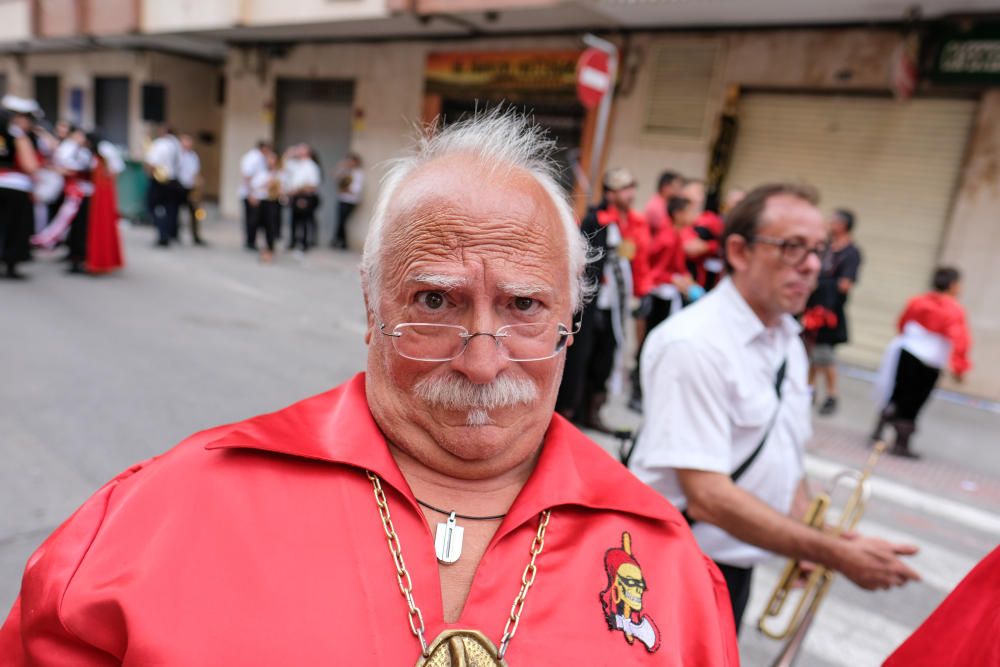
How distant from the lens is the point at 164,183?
12156 millimetres

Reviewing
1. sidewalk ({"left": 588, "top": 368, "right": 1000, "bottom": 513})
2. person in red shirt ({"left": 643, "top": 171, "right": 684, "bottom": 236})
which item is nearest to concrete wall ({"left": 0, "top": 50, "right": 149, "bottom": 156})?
person in red shirt ({"left": 643, "top": 171, "right": 684, "bottom": 236})

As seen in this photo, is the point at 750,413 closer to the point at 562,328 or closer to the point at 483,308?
the point at 562,328

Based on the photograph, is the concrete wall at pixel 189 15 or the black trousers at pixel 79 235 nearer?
the black trousers at pixel 79 235

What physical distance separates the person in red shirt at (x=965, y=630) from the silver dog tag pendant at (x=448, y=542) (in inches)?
34.9

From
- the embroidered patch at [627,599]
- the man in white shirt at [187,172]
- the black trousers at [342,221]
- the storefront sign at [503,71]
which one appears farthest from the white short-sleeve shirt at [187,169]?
the embroidered patch at [627,599]

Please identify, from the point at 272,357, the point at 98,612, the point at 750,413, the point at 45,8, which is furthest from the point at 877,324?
the point at 45,8

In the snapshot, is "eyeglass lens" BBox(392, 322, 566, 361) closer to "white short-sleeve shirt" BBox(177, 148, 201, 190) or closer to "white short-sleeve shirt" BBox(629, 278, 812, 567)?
"white short-sleeve shirt" BBox(629, 278, 812, 567)

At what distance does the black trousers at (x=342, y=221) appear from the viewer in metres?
15.4

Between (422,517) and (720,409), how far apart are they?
3.48 feet

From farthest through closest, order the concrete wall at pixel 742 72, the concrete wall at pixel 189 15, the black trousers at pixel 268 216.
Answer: the concrete wall at pixel 189 15, the black trousers at pixel 268 216, the concrete wall at pixel 742 72

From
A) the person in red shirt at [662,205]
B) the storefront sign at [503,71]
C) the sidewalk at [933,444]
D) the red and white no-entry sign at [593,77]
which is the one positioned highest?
the storefront sign at [503,71]

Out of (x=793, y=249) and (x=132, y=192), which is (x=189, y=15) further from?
(x=793, y=249)

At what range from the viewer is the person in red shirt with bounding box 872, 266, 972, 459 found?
19.5 ft

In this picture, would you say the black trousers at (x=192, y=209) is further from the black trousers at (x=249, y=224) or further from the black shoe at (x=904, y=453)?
the black shoe at (x=904, y=453)
